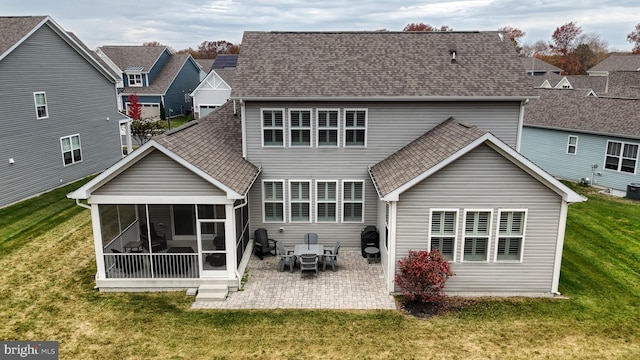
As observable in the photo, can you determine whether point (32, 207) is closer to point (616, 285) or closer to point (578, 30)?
point (616, 285)

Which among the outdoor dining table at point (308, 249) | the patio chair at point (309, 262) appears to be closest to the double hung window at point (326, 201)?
the outdoor dining table at point (308, 249)

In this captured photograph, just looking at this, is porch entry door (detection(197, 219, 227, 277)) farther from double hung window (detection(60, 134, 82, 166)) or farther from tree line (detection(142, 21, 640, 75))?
tree line (detection(142, 21, 640, 75))

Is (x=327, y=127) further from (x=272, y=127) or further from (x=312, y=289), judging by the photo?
(x=312, y=289)

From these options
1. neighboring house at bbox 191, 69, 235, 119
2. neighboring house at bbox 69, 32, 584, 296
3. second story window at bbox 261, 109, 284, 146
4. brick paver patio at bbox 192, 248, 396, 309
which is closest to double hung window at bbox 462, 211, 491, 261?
neighboring house at bbox 69, 32, 584, 296

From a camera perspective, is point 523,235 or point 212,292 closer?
point 523,235

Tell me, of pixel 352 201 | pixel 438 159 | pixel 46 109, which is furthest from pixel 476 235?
pixel 46 109

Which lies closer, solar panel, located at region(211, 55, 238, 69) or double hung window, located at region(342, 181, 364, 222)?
double hung window, located at region(342, 181, 364, 222)

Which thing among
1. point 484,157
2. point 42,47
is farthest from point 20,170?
point 484,157
